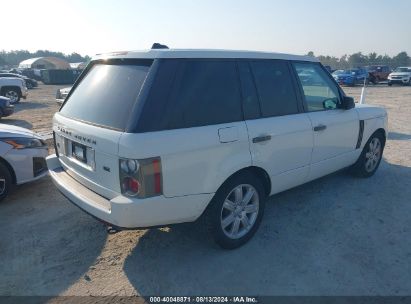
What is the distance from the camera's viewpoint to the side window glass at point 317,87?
160 inches

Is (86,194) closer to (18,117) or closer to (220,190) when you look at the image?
(220,190)

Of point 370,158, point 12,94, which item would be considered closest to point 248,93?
point 370,158

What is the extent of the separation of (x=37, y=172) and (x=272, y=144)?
3.44 m

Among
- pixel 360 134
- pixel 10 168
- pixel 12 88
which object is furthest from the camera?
pixel 12 88

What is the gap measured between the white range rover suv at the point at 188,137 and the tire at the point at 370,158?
1.36 metres

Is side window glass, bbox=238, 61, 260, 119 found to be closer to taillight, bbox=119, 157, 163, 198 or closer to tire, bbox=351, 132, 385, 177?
taillight, bbox=119, 157, 163, 198

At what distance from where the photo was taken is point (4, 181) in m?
4.46

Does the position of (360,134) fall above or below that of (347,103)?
below

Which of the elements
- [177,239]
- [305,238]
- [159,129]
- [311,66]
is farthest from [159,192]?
[311,66]

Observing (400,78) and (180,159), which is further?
(400,78)

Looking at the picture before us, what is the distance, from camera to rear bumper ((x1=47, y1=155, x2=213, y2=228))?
2.67 metres

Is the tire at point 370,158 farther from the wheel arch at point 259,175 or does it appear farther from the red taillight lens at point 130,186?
the red taillight lens at point 130,186

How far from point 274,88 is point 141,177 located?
1.87 metres

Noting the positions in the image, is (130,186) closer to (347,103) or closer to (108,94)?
(108,94)
